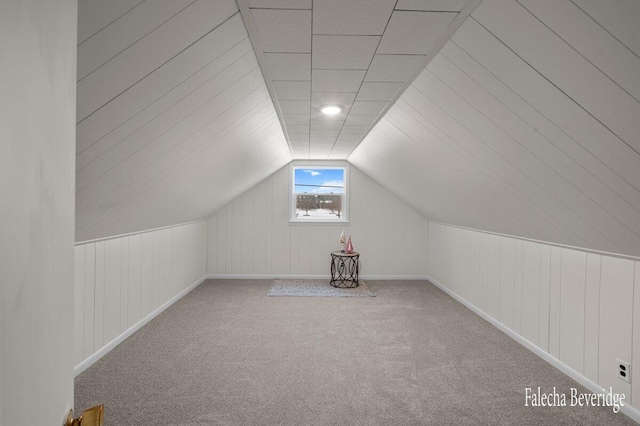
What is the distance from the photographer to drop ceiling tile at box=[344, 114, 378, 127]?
3.05 metres

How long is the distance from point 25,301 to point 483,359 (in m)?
3.13

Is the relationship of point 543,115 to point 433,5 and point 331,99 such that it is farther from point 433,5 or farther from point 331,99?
point 331,99

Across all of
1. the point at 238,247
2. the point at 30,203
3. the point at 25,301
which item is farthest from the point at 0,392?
the point at 238,247

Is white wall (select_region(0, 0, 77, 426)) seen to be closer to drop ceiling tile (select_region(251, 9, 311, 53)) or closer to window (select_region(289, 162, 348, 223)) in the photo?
drop ceiling tile (select_region(251, 9, 311, 53))

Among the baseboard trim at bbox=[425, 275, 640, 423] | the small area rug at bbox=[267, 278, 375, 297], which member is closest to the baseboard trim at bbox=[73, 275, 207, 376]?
the small area rug at bbox=[267, 278, 375, 297]

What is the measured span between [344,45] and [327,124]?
165 cm

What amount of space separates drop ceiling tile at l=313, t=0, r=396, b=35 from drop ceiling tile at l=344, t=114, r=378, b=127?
143cm

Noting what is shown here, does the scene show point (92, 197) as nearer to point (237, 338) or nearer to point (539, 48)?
point (237, 338)

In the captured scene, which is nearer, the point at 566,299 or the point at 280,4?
the point at 280,4

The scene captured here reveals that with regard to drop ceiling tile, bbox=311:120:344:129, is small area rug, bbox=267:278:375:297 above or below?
below

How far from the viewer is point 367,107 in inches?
109

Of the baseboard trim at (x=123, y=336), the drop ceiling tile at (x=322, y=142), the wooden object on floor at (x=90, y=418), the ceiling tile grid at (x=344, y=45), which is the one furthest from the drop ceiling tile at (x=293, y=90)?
the baseboard trim at (x=123, y=336)

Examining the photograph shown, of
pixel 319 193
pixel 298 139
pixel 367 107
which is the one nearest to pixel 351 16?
pixel 367 107

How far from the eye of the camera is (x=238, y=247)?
5.96 m
